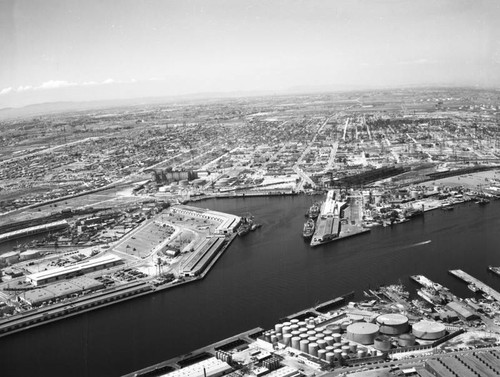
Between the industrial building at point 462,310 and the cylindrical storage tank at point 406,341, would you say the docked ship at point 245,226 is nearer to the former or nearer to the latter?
the industrial building at point 462,310

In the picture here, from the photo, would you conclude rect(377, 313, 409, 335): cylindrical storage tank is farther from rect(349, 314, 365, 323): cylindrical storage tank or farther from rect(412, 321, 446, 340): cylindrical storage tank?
rect(349, 314, 365, 323): cylindrical storage tank

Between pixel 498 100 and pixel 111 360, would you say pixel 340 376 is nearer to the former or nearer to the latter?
pixel 111 360

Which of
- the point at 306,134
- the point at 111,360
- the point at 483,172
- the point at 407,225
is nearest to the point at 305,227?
the point at 407,225

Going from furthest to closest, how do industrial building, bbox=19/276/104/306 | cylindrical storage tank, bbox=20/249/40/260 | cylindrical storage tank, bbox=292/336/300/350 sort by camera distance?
cylindrical storage tank, bbox=20/249/40/260 → industrial building, bbox=19/276/104/306 → cylindrical storage tank, bbox=292/336/300/350

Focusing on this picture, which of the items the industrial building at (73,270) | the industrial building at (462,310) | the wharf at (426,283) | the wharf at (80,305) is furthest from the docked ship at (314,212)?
the industrial building at (462,310)

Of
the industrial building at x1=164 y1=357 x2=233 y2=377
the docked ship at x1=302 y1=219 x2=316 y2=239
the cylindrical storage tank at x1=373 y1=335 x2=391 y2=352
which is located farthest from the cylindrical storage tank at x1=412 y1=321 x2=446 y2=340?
the docked ship at x1=302 y1=219 x2=316 y2=239

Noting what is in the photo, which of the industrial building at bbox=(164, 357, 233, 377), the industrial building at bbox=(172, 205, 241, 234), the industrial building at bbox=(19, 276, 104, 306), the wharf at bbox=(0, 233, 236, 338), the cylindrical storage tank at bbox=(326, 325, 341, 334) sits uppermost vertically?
the industrial building at bbox=(172, 205, 241, 234)

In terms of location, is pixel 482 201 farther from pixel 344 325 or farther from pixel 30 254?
pixel 30 254
